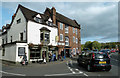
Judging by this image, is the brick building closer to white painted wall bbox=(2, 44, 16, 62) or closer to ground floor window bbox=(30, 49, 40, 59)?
ground floor window bbox=(30, 49, 40, 59)

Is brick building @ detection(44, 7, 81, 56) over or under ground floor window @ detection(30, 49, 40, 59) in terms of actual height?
over

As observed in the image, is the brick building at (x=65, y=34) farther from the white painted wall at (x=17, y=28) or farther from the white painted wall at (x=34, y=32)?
the white painted wall at (x=17, y=28)

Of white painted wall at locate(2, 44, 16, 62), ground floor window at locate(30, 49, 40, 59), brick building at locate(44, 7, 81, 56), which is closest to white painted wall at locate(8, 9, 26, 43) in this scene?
white painted wall at locate(2, 44, 16, 62)

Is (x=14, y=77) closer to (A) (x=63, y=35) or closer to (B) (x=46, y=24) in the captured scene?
(B) (x=46, y=24)

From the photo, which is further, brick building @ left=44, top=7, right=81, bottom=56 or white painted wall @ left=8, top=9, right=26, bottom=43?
brick building @ left=44, top=7, right=81, bottom=56

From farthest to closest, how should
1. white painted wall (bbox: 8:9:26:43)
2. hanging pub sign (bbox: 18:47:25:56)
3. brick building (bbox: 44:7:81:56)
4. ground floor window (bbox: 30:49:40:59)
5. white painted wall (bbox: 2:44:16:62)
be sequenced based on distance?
brick building (bbox: 44:7:81:56), white painted wall (bbox: 8:9:26:43), ground floor window (bbox: 30:49:40:59), white painted wall (bbox: 2:44:16:62), hanging pub sign (bbox: 18:47:25:56)

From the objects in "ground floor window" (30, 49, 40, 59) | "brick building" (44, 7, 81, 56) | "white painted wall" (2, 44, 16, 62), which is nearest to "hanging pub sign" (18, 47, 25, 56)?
"white painted wall" (2, 44, 16, 62)

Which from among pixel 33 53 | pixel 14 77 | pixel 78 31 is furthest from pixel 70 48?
pixel 14 77

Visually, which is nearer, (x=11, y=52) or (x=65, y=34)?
(x=11, y=52)

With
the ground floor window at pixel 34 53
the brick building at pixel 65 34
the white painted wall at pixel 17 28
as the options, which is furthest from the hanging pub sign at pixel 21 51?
the brick building at pixel 65 34

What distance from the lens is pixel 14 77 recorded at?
6.52 metres

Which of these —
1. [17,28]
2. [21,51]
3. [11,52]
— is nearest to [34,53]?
[21,51]

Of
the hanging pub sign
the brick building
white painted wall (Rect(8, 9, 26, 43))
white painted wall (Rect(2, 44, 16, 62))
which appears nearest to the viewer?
the hanging pub sign

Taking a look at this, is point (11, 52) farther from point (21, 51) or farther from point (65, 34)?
point (65, 34)
